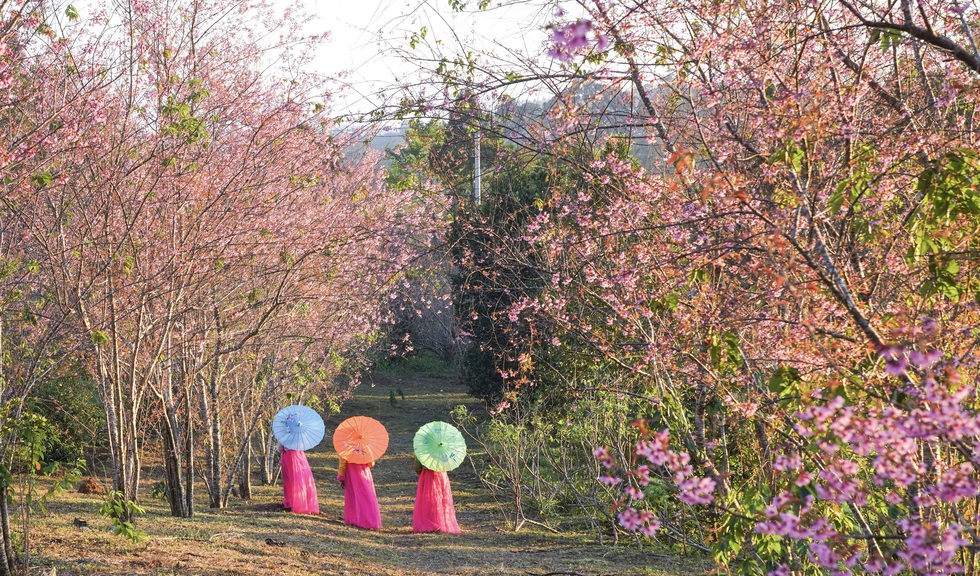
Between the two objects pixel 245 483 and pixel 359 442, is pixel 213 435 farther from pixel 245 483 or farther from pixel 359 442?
pixel 245 483

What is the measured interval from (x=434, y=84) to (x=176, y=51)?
280cm

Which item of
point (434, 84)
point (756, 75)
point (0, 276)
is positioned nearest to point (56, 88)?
point (0, 276)

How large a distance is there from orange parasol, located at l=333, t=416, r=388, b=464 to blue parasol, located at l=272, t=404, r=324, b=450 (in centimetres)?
44

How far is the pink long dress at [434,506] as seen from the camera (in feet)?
31.5

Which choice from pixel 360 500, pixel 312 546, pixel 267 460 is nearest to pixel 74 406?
pixel 267 460

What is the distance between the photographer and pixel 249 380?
427 inches

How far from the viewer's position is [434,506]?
9617 mm

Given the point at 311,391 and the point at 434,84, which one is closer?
the point at 434,84

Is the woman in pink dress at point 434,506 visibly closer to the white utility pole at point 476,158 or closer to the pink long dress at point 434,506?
the pink long dress at point 434,506

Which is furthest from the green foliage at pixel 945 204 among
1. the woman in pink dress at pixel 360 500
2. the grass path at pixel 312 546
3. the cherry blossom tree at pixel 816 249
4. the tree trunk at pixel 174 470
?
the woman in pink dress at pixel 360 500

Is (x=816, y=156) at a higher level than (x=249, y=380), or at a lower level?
higher

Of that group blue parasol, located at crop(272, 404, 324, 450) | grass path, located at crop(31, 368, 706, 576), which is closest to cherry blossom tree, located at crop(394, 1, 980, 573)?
grass path, located at crop(31, 368, 706, 576)

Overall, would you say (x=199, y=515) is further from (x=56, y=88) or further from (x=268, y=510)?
(x=56, y=88)

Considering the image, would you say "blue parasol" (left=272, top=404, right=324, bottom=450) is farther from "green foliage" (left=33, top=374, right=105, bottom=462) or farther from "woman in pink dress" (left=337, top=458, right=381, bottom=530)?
"green foliage" (left=33, top=374, right=105, bottom=462)
